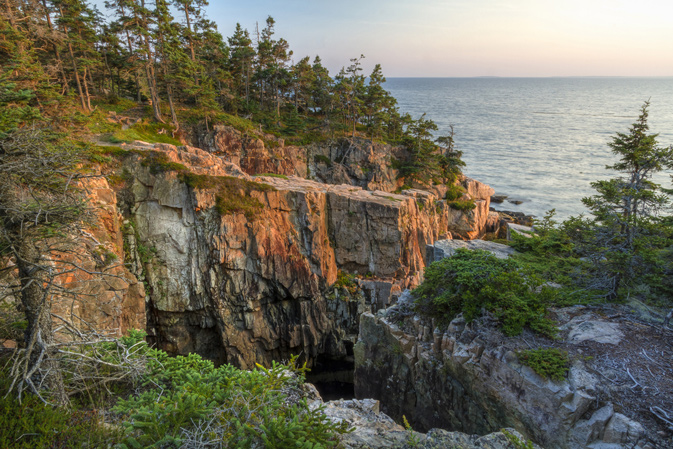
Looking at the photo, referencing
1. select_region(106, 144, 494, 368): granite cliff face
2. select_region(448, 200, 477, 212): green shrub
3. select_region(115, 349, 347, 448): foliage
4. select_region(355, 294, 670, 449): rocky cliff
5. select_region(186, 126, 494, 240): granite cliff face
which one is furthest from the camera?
select_region(448, 200, 477, 212): green shrub

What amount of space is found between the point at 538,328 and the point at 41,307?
43.3ft

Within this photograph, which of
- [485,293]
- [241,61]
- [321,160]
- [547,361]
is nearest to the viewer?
[547,361]

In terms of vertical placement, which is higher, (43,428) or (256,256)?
(43,428)

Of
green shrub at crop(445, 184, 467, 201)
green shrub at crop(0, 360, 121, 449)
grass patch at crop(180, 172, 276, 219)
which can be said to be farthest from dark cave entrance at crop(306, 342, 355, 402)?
green shrub at crop(445, 184, 467, 201)

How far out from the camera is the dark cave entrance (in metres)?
23.1

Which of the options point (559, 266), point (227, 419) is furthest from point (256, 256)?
point (559, 266)

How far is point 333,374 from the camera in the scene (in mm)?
24203

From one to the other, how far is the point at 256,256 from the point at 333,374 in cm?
1039

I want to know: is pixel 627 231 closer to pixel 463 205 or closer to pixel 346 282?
pixel 346 282

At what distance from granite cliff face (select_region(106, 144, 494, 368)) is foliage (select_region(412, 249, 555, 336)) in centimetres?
1039

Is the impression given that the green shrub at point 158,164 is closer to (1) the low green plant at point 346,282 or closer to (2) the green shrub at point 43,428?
(1) the low green plant at point 346,282

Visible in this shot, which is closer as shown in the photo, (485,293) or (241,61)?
(485,293)

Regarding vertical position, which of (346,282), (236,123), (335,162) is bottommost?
(346,282)

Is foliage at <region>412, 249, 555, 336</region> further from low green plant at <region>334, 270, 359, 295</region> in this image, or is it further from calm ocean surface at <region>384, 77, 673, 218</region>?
calm ocean surface at <region>384, 77, 673, 218</region>
